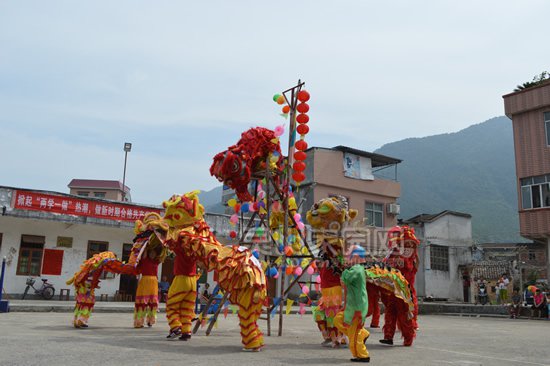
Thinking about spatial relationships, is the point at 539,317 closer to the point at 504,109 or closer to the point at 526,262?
the point at 526,262

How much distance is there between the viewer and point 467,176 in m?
117

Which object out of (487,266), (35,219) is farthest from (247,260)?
(487,266)

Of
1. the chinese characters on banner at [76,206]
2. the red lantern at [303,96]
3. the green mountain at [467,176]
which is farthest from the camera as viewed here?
the green mountain at [467,176]

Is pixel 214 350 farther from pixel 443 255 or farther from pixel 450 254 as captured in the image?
pixel 450 254

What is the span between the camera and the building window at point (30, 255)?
17438 millimetres

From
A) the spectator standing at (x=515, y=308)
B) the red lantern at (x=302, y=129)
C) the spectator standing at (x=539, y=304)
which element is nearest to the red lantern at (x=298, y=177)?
the red lantern at (x=302, y=129)

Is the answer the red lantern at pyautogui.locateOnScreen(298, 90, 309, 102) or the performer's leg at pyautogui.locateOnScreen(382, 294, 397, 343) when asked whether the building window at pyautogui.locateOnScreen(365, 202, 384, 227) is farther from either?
the performer's leg at pyautogui.locateOnScreen(382, 294, 397, 343)

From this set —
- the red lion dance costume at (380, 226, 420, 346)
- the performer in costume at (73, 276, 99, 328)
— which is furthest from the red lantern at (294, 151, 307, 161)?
the performer in costume at (73, 276, 99, 328)

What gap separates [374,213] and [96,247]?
1503 centimetres

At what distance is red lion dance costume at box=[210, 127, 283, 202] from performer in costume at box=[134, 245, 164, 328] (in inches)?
83.6

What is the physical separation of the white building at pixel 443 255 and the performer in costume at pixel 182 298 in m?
20.9

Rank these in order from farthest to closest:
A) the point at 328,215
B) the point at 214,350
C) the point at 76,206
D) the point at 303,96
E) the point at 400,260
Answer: the point at 76,206
the point at 303,96
the point at 400,260
the point at 328,215
the point at 214,350

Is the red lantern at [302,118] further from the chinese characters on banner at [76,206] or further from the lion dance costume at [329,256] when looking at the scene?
the chinese characters on banner at [76,206]

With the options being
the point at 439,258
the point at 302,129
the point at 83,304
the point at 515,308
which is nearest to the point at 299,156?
the point at 302,129
